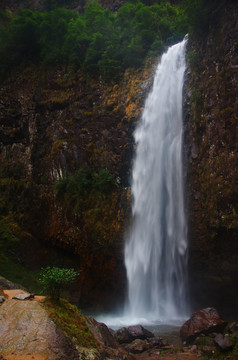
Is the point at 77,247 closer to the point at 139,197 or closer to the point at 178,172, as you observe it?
the point at 139,197

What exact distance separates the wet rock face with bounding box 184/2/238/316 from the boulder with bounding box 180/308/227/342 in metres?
3.04

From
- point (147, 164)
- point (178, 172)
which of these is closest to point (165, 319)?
A: point (178, 172)

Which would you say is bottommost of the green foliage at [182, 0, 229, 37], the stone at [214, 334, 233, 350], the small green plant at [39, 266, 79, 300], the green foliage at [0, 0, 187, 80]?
the stone at [214, 334, 233, 350]

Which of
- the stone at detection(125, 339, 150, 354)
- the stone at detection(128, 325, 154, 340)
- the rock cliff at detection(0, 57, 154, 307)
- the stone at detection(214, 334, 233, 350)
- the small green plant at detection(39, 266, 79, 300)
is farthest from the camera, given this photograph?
the rock cliff at detection(0, 57, 154, 307)

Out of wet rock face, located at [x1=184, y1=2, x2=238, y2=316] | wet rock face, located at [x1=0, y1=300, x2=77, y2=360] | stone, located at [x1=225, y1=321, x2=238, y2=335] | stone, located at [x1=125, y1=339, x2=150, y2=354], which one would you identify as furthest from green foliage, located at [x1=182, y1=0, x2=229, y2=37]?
wet rock face, located at [x1=0, y1=300, x2=77, y2=360]

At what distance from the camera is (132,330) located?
Answer: 25.9ft

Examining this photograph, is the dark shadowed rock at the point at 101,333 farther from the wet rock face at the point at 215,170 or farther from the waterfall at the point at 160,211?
the wet rock face at the point at 215,170

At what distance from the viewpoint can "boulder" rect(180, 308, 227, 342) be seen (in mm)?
7590

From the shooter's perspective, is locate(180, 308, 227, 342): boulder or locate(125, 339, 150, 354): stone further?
locate(180, 308, 227, 342): boulder

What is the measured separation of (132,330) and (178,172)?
20.6 feet

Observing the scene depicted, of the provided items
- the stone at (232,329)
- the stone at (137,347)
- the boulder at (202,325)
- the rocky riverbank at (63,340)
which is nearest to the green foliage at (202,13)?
the boulder at (202,325)

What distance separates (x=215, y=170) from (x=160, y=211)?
2.87 metres

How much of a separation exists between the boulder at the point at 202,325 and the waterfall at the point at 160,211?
289 cm

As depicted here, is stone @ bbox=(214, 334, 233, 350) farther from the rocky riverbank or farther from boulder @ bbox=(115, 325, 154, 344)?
boulder @ bbox=(115, 325, 154, 344)
